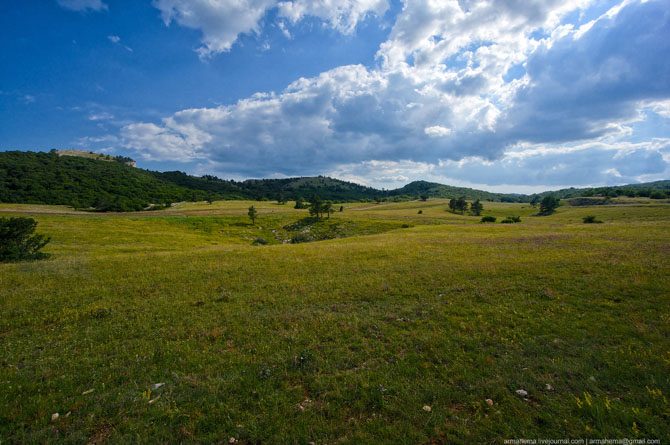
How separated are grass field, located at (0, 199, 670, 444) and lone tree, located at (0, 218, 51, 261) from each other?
10.6 meters

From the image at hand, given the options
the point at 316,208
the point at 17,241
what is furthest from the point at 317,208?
the point at 17,241

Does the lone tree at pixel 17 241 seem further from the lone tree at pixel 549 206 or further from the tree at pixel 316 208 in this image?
the lone tree at pixel 549 206

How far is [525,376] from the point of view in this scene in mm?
9141

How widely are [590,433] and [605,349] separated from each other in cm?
528

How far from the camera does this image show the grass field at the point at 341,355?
24.3 ft

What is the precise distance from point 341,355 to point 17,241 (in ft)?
134

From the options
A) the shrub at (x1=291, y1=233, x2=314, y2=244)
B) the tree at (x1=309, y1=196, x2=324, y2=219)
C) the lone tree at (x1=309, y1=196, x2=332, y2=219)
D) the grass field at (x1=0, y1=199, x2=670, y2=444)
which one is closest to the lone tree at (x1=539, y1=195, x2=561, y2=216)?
the lone tree at (x1=309, y1=196, x2=332, y2=219)

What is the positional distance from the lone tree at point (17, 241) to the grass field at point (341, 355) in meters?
10.6

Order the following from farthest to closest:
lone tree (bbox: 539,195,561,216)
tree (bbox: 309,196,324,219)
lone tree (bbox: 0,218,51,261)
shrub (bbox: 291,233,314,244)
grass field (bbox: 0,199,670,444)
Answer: lone tree (bbox: 539,195,561,216) → tree (bbox: 309,196,324,219) → shrub (bbox: 291,233,314,244) → lone tree (bbox: 0,218,51,261) → grass field (bbox: 0,199,670,444)

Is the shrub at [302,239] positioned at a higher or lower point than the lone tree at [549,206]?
lower

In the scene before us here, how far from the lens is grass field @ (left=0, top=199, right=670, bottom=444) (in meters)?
7.42

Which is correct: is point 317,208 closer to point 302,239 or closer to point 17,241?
point 302,239

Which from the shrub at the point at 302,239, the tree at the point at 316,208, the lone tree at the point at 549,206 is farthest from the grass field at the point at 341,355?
the lone tree at the point at 549,206

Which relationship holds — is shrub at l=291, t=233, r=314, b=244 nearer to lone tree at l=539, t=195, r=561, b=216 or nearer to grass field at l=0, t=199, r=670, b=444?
grass field at l=0, t=199, r=670, b=444
